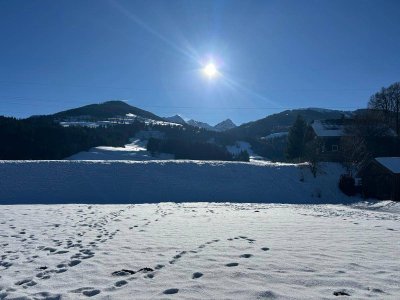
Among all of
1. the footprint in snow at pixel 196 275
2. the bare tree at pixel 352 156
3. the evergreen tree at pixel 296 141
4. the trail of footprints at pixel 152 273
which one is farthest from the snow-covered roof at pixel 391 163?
the footprint in snow at pixel 196 275

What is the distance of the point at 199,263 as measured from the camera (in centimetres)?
750

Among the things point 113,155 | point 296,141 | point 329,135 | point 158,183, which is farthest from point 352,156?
point 113,155

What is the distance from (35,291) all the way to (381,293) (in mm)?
6134

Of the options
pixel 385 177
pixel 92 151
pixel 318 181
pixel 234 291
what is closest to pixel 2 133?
pixel 92 151

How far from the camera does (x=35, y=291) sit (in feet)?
19.3

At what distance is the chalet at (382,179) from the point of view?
37.2 m

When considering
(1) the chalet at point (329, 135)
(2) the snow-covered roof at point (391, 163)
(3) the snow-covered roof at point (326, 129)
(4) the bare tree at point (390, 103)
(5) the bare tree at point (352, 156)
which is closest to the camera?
(2) the snow-covered roof at point (391, 163)

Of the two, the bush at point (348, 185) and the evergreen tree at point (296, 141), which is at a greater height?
the evergreen tree at point (296, 141)

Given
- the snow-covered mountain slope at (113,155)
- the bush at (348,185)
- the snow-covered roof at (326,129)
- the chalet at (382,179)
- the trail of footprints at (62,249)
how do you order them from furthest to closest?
the snow-covered mountain slope at (113,155) < the snow-covered roof at (326,129) < the bush at (348,185) < the chalet at (382,179) < the trail of footprints at (62,249)

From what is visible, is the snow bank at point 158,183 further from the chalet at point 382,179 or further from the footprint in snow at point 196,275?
the footprint in snow at point 196,275

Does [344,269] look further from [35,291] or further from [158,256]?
[35,291]

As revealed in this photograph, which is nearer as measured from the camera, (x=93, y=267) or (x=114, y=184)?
(x=93, y=267)

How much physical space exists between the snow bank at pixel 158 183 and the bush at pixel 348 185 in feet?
2.79

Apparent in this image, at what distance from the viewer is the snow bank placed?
33.8 meters
